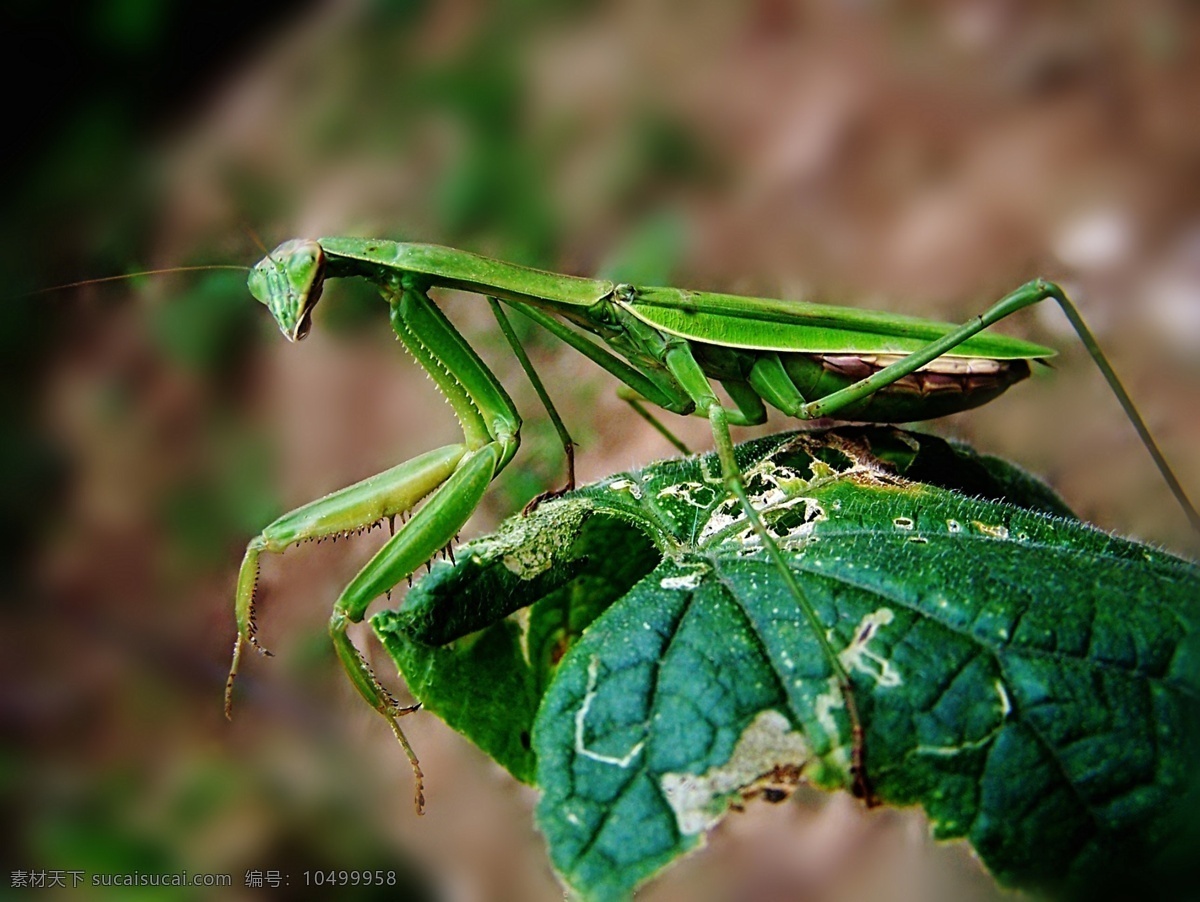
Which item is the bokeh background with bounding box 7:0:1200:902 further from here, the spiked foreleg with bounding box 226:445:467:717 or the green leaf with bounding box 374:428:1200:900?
the green leaf with bounding box 374:428:1200:900

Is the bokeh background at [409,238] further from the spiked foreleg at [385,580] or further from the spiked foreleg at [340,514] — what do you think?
the spiked foreleg at [385,580]

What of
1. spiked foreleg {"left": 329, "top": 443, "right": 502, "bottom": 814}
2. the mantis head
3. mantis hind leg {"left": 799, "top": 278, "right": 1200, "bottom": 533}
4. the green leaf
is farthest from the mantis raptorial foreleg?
mantis hind leg {"left": 799, "top": 278, "right": 1200, "bottom": 533}

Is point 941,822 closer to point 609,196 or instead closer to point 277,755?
point 277,755

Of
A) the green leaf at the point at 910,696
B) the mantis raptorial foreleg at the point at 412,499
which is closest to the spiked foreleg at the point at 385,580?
the mantis raptorial foreleg at the point at 412,499

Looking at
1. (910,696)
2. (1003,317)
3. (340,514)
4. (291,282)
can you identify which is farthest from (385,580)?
(1003,317)

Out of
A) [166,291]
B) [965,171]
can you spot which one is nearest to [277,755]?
[166,291]

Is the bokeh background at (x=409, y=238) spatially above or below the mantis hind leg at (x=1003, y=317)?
above
